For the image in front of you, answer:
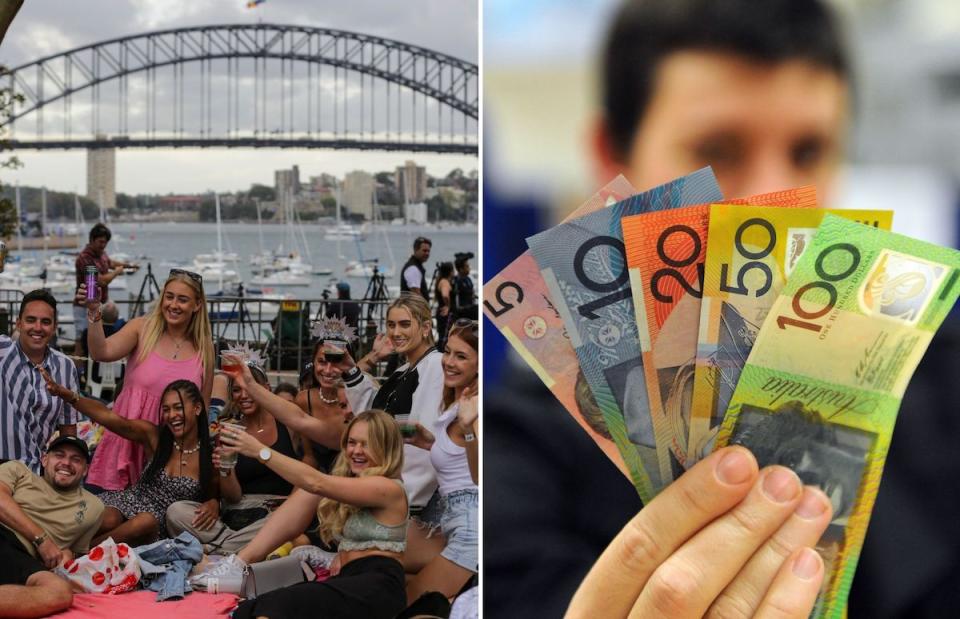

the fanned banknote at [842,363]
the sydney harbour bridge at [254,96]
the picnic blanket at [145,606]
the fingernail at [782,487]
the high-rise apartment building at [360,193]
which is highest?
the sydney harbour bridge at [254,96]

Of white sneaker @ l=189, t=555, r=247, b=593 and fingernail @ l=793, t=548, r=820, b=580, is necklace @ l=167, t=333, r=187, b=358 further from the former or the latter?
fingernail @ l=793, t=548, r=820, b=580

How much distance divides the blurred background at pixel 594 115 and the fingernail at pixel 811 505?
0.48 meters

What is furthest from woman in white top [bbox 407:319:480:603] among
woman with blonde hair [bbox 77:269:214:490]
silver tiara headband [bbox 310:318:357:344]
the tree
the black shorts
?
the tree

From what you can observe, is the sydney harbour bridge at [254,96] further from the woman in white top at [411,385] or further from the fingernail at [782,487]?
the fingernail at [782,487]

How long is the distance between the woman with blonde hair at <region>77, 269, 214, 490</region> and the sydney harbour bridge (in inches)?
68.1

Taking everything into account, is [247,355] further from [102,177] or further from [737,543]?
[102,177]

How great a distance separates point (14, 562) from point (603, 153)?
250cm

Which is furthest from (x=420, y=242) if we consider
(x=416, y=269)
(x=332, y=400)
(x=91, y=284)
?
(x=91, y=284)

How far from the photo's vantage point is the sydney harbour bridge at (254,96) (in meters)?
5.43

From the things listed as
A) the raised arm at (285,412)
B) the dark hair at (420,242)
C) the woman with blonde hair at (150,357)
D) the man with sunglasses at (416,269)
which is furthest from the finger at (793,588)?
the dark hair at (420,242)

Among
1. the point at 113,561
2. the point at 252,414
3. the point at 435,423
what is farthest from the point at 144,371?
the point at 435,423

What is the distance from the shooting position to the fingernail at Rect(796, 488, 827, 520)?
68.6 inches

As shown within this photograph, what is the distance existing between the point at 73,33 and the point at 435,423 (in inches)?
127

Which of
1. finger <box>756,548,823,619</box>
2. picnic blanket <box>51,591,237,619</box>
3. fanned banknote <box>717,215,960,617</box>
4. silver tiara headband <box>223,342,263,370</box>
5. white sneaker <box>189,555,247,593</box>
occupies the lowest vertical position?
picnic blanket <box>51,591,237,619</box>
